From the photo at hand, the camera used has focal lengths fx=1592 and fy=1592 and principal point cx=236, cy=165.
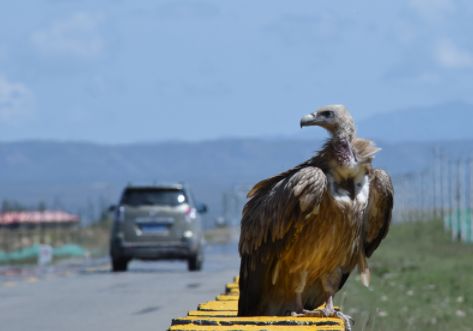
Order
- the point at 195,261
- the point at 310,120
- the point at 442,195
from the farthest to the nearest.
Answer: the point at 442,195
the point at 195,261
the point at 310,120

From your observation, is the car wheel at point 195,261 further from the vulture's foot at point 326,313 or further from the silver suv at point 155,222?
the vulture's foot at point 326,313

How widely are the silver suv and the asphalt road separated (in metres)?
0.58

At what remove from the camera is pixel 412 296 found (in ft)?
71.1

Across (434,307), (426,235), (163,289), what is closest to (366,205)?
(434,307)

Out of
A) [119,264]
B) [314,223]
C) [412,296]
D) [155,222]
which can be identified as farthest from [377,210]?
[119,264]

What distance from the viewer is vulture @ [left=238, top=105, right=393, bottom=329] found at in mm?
9898

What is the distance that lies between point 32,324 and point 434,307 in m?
4.84

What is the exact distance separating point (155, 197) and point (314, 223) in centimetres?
2416

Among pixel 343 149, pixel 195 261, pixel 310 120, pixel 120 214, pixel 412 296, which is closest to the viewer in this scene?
pixel 343 149

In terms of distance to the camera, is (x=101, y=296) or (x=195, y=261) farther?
(x=195, y=261)

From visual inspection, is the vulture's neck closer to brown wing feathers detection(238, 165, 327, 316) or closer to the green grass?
brown wing feathers detection(238, 165, 327, 316)

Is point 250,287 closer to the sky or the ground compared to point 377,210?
closer to the ground

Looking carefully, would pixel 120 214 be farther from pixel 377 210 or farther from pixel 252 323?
pixel 252 323

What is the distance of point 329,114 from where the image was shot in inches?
396
